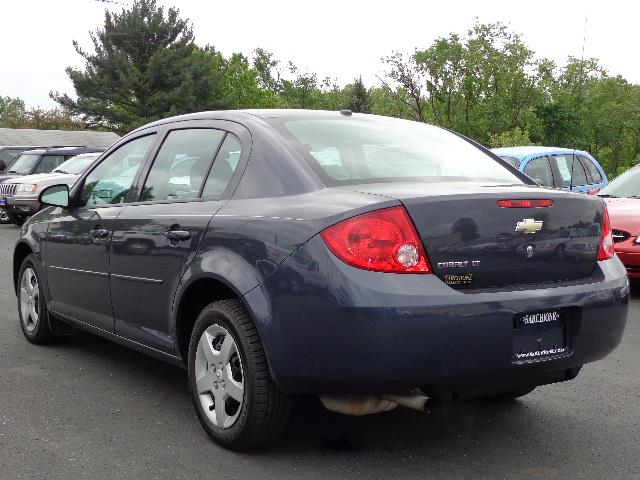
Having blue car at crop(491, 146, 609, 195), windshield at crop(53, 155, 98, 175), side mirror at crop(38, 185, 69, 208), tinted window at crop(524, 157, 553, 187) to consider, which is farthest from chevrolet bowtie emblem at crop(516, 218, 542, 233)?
windshield at crop(53, 155, 98, 175)

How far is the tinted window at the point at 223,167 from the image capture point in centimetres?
395

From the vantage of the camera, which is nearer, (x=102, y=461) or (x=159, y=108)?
(x=102, y=461)

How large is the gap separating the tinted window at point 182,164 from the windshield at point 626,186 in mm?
6511

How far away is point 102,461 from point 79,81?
48.7 meters

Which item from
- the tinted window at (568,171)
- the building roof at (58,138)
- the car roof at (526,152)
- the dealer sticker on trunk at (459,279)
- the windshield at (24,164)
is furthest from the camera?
the building roof at (58,138)

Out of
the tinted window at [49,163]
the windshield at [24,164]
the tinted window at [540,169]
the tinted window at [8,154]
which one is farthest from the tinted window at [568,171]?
the tinted window at [8,154]

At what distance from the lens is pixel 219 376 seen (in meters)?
3.73

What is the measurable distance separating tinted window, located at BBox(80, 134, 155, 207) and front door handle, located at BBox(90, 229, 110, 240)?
0.19 m

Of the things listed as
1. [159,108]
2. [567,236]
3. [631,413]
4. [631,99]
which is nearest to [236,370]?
[567,236]

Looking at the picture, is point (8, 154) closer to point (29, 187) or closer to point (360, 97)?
point (29, 187)

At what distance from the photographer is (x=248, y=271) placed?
137 inches

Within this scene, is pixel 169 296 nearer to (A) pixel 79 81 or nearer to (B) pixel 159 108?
(B) pixel 159 108

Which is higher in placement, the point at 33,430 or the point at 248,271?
the point at 248,271

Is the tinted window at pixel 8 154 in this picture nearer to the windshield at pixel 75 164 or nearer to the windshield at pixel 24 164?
A: the windshield at pixel 24 164
